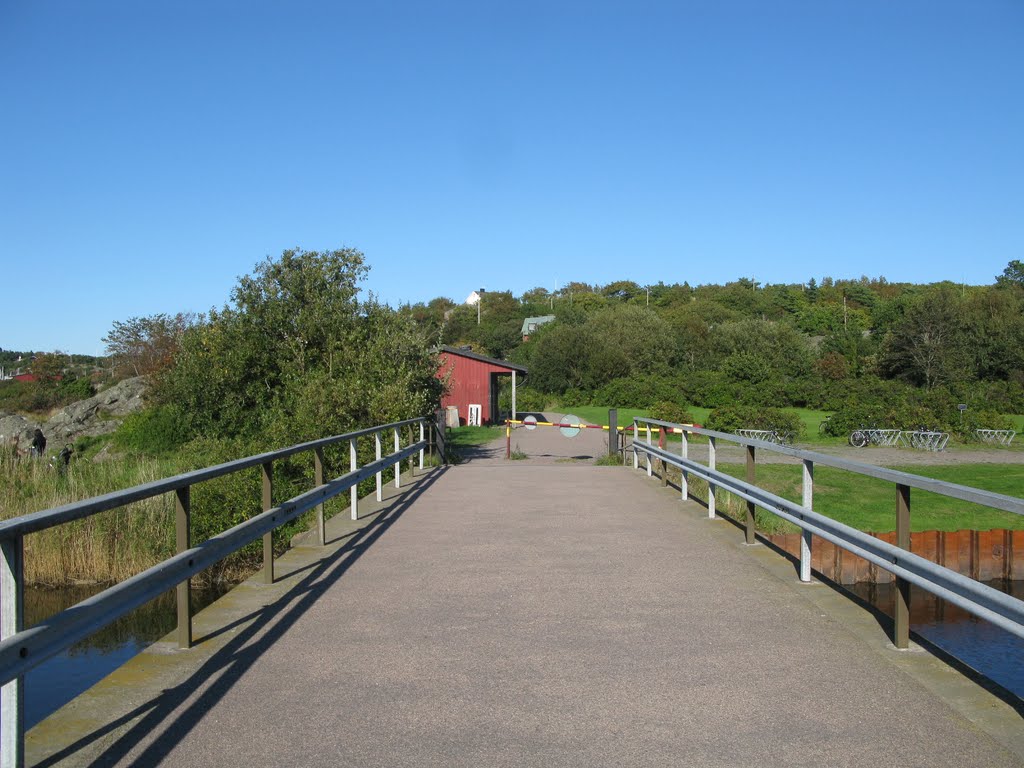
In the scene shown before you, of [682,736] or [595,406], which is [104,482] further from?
[595,406]

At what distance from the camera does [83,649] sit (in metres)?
10.5

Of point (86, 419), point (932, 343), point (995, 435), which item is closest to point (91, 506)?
point (995, 435)

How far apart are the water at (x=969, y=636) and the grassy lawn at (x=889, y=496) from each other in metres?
2.45

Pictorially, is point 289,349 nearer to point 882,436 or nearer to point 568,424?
point 568,424

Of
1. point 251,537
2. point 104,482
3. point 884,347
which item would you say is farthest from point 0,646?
point 884,347

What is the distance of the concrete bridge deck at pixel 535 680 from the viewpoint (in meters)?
4.18

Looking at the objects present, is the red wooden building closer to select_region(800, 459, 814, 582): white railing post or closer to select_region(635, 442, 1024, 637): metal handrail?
select_region(635, 442, 1024, 637): metal handrail

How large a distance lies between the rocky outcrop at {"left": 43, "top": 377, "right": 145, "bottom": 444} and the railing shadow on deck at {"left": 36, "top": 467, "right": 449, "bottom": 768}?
41.0 m

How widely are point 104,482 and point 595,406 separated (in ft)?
155

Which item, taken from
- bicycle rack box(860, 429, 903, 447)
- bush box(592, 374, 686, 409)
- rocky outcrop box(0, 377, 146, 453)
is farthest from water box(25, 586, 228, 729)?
bush box(592, 374, 686, 409)

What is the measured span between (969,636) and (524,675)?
995 centimetres

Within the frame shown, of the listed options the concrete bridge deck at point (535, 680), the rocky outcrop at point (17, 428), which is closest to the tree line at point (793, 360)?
the rocky outcrop at point (17, 428)

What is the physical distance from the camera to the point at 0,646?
340cm

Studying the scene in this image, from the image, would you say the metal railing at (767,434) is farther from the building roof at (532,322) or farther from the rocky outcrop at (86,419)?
the building roof at (532,322)
